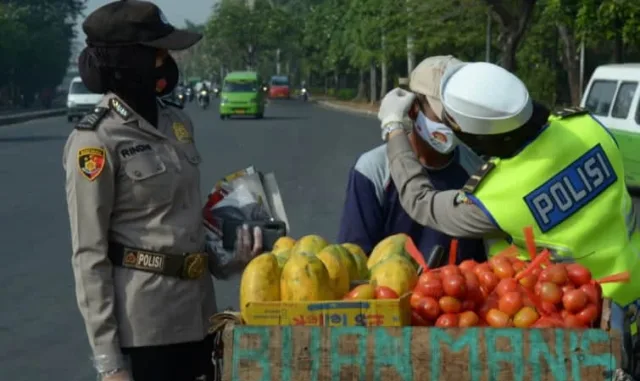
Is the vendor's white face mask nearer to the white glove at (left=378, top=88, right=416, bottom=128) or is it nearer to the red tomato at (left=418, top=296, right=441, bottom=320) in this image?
the white glove at (left=378, top=88, right=416, bottom=128)

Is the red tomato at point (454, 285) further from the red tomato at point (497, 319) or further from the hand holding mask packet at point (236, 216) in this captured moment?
the hand holding mask packet at point (236, 216)

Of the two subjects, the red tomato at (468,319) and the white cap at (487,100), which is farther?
Result: the white cap at (487,100)

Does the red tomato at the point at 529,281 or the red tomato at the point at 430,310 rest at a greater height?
the red tomato at the point at 529,281

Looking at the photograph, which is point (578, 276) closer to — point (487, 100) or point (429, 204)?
point (487, 100)

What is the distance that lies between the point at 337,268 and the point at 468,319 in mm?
417

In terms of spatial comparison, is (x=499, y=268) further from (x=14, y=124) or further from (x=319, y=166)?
(x=14, y=124)

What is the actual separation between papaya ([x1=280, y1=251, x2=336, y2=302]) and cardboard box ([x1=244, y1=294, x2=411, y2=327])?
0.13 meters

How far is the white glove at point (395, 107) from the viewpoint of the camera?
4402mm

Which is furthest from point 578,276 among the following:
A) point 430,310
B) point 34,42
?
point 34,42

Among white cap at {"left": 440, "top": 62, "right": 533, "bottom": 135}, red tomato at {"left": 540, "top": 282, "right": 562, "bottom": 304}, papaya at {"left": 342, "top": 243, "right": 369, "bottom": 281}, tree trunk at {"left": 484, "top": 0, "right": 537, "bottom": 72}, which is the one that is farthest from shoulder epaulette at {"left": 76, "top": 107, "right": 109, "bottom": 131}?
tree trunk at {"left": 484, "top": 0, "right": 537, "bottom": 72}

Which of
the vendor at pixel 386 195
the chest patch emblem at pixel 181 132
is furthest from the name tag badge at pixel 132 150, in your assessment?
the vendor at pixel 386 195

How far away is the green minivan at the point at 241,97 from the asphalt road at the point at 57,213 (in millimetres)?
12605

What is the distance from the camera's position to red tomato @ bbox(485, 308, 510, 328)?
3498 mm

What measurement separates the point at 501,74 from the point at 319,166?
824 inches
